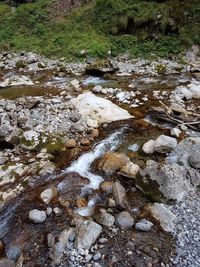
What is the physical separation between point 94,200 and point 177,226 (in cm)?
190

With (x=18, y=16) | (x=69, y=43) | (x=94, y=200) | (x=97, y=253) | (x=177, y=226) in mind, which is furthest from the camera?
(x=18, y=16)

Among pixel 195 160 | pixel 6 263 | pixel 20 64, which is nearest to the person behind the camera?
pixel 6 263

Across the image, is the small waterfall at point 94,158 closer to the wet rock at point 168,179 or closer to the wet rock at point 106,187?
the wet rock at point 106,187

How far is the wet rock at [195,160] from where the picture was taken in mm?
7621

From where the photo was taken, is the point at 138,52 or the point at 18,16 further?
the point at 18,16

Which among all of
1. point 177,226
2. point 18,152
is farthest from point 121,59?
point 177,226

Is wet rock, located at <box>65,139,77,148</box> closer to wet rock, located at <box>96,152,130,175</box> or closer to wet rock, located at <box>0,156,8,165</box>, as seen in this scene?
wet rock, located at <box>96,152,130,175</box>

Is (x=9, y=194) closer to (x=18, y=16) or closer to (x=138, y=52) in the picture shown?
(x=138, y=52)

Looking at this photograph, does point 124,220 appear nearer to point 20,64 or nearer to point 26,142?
point 26,142

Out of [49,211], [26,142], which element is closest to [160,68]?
[26,142]

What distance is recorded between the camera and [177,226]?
636 centimetres

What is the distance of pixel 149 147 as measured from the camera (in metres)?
8.73

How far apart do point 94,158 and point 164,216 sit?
9.13ft

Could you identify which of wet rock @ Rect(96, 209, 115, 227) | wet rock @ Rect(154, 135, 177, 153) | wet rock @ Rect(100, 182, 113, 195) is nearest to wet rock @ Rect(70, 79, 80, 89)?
wet rock @ Rect(154, 135, 177, 153)
